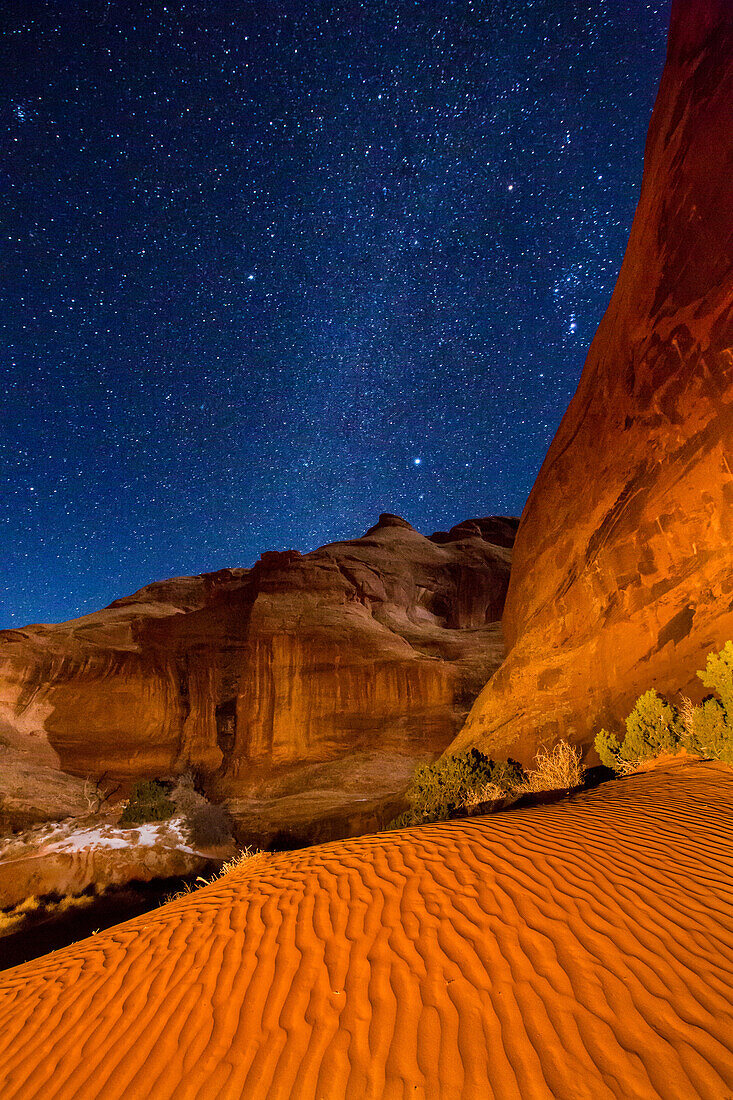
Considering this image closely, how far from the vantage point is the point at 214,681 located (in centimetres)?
2580

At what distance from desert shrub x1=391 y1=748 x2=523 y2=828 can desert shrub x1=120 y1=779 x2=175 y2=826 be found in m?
12.8

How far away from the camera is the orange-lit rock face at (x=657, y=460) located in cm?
888

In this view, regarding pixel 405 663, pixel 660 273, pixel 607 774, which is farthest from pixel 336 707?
pixel 660 273

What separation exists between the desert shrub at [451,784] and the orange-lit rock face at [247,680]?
38.4 feet

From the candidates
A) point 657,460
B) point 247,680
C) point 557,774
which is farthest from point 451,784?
point 247,680

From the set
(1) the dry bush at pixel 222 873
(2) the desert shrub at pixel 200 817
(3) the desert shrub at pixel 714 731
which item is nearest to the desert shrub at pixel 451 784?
(1) the dry bush at pixel 222 873

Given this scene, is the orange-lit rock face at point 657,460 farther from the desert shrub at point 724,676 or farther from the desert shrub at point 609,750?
the desert shrub at point 724,676

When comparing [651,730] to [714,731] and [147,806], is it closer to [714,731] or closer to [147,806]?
[714,731]

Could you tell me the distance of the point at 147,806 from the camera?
1805 cm

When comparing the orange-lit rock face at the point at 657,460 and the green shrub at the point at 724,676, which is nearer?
the green shrub at the point at 724,676

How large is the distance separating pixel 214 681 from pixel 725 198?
27.3 metres

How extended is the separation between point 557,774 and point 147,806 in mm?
16622

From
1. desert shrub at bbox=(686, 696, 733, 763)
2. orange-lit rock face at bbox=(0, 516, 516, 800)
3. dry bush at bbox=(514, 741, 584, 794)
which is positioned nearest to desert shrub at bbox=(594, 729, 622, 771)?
dry bush at bbox=(514, 741, 584, 794)

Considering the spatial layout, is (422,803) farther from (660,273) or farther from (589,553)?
(660,273)
